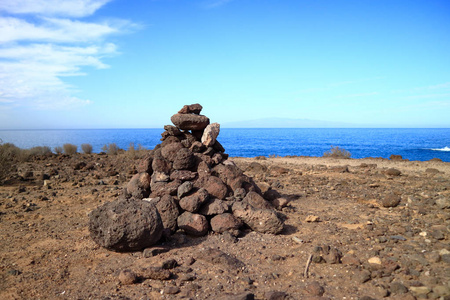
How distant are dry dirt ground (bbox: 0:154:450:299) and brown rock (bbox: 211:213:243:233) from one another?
22cm

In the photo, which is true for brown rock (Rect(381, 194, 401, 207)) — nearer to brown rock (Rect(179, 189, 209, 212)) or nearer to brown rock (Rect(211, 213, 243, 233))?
brown rock (Rect(211, 213, 243, 233))

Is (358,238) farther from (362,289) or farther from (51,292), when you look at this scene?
(51,292)

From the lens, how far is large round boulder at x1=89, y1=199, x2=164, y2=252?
6.46m

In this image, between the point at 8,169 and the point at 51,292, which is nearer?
the point at 51,292

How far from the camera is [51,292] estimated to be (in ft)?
17.2

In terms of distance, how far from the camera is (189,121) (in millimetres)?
10156

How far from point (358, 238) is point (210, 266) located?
3.60 m

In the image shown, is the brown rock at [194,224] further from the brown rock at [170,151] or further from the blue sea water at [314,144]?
the blue sea water at [314,144]

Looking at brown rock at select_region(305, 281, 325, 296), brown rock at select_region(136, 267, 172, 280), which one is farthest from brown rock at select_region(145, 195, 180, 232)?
brown rock at select_region(305, 281, 325, 296)

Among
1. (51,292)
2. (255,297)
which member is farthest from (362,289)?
(51,292)

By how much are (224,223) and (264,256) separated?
1.45 metres

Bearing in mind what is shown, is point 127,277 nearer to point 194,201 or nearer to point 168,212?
point 168,212

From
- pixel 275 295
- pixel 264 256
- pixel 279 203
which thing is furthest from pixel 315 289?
pixel 279 203

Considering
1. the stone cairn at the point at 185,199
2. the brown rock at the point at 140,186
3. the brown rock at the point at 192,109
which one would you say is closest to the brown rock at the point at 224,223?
the stone cairn at the point at 185,199
